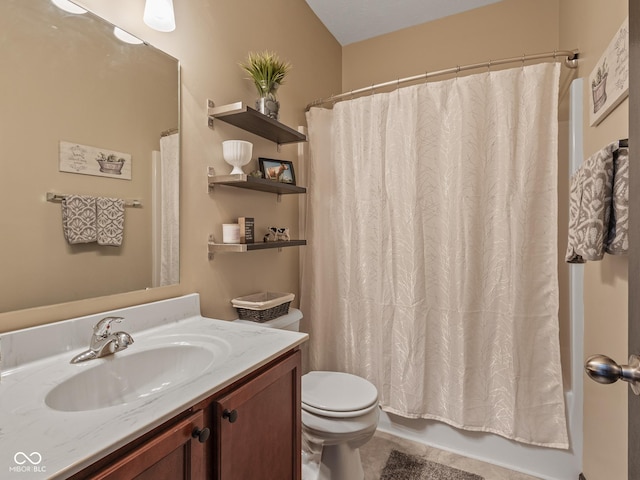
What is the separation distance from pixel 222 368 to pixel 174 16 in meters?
1.32

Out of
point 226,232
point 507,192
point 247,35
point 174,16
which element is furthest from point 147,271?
point 507,192

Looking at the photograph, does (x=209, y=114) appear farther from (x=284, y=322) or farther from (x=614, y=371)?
(x=614, y=371)

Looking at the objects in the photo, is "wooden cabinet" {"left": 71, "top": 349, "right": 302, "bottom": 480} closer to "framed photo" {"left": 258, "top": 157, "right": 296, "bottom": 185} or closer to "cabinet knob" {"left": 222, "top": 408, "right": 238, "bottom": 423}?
"cabinet knob" {"left": 222, "top": 408, "right": 238, "bottom": 423}

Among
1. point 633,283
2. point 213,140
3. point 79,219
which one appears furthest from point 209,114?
point 633,283

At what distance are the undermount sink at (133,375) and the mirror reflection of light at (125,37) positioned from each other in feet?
3.37

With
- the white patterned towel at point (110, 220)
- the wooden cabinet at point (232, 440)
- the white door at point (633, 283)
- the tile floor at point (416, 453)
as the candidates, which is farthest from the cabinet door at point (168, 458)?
the tile floor at point (416, 453)

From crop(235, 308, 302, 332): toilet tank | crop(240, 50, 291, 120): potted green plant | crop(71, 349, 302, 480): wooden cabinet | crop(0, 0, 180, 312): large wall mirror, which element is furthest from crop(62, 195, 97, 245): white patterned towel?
crop(240, 50, 291, 120): potted green plant

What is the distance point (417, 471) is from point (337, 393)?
66 centimetres

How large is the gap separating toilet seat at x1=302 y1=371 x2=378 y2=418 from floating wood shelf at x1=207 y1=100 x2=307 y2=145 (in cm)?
127

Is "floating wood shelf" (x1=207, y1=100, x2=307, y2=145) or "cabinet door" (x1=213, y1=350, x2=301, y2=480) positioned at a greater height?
"floating wood shelf" (x1=207, y1=100, x2=307, y2=145)

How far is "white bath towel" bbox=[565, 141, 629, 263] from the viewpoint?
89 cm

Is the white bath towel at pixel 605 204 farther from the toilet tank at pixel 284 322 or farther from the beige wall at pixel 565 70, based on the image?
the toilet tank at pixel 284 322

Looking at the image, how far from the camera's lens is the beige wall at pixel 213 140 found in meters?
1.17

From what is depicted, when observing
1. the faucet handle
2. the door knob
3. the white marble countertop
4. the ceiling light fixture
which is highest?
the ceiling light fixture
